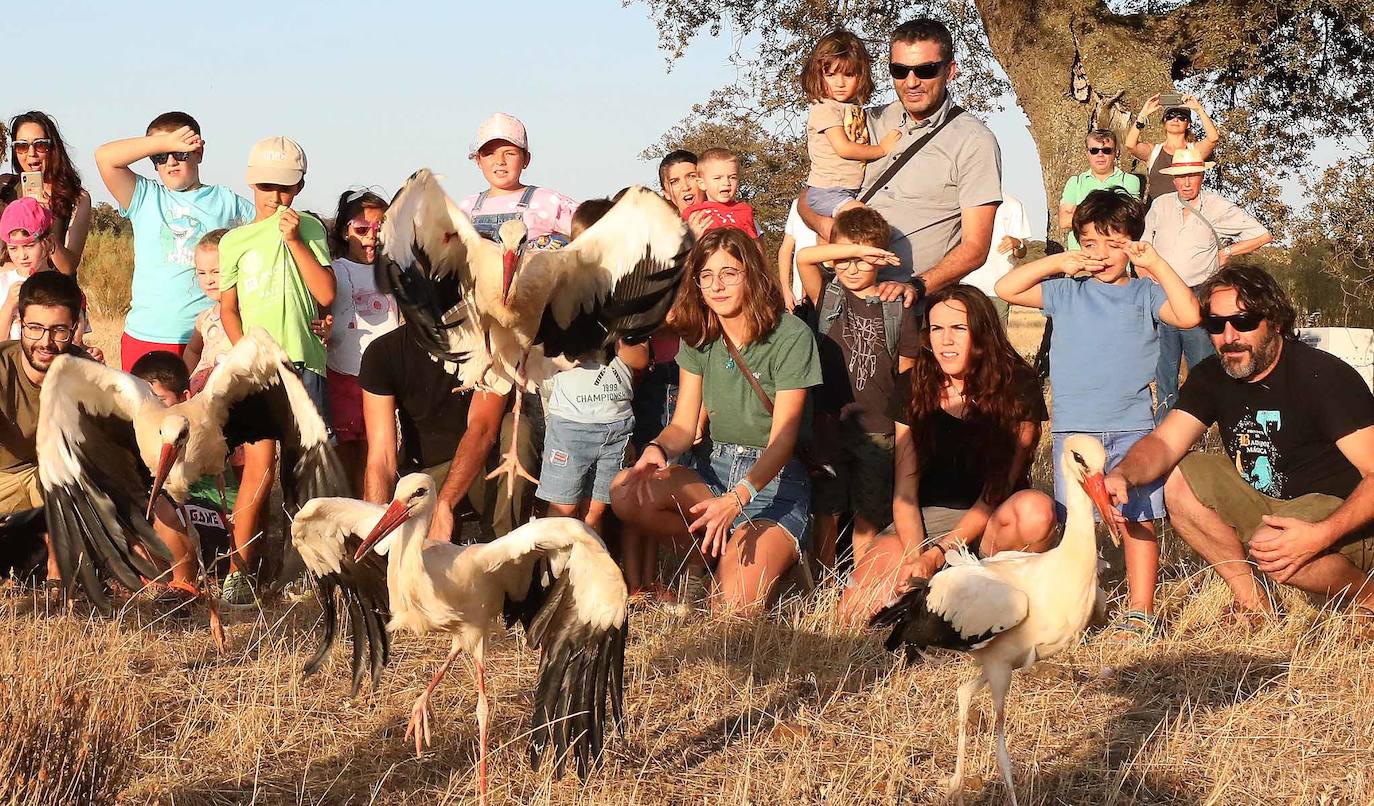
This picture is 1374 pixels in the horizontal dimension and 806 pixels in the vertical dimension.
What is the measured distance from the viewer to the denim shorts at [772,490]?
245 inches

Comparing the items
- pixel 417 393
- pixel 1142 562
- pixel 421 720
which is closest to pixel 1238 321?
pixel 1142 562

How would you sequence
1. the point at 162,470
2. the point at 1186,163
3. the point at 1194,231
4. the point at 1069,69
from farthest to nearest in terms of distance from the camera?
the point at 1069,69
the point at 1186,163
the point at 1194,231
the point at 162,470

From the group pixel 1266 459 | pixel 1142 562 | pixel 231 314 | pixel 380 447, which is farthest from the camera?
pixel 231 314

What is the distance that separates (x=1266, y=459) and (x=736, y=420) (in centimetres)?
238

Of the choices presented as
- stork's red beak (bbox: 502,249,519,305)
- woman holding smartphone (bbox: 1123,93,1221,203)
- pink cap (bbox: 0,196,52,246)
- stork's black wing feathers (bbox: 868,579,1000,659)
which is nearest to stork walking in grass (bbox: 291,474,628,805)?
stork's black wing feathers (bbox: 868,579,1000,659)

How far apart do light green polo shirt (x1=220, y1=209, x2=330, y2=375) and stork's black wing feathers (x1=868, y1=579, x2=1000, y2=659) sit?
3.47 m

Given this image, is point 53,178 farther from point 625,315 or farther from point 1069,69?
point 1069,69

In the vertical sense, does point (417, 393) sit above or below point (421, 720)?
above

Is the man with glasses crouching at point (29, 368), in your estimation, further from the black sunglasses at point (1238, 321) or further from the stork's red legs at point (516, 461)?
the black sunglasses at point (1238, 321)

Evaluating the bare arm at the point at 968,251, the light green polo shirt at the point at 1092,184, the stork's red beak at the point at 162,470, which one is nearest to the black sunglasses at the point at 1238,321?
the bare arm at the point at 968,251

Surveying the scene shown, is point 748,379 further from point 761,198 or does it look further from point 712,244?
point 761,198

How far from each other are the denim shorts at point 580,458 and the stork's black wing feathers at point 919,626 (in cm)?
198

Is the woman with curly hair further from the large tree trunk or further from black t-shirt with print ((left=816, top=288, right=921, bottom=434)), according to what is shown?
the large tree trunk

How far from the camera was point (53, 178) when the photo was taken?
7766mm
